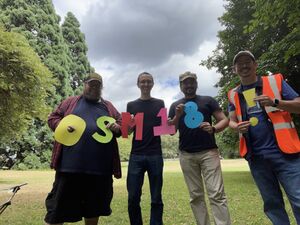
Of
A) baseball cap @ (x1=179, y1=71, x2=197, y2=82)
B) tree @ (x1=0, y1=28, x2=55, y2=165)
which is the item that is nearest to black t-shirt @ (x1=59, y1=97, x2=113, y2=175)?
baseball cap @ (x1=179, y1=71, x2=197, y2=82)

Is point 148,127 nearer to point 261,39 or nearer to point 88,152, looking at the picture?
point 88,152

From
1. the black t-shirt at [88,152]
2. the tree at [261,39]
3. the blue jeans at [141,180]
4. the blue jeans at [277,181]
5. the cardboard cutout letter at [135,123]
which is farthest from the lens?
the tree at [261,39]

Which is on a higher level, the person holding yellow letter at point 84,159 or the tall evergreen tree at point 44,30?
the tall evergreen tree at point 44,30

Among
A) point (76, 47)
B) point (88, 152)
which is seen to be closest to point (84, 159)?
point (88, 152)

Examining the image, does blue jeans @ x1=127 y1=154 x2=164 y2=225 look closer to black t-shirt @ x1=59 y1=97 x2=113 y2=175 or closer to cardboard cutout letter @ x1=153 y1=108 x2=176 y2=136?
cardboard cutout letter @ x1=153 y1=108 x2=176 y2=136

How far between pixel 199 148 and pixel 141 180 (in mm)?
926

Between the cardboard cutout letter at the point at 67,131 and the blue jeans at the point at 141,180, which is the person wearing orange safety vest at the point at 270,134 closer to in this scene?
the blue jeans at the point at 141,180

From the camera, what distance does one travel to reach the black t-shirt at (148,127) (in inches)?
190

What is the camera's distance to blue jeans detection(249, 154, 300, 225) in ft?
11.2

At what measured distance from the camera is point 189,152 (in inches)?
183

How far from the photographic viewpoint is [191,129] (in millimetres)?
4621

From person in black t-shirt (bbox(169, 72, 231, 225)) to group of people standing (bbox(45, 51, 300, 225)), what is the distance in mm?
12

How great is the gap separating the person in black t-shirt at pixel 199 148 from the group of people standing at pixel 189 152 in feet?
0.04

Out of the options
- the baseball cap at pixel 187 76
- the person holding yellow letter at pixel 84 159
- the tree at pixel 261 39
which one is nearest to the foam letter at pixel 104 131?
the person holding yellow letter at pixel 84 159
